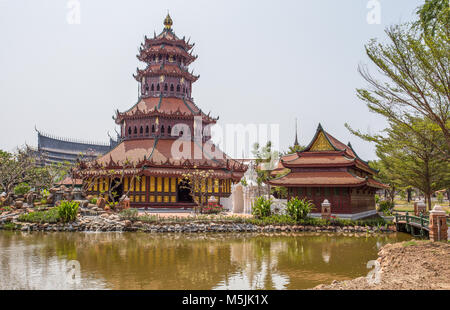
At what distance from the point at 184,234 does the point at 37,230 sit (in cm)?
949

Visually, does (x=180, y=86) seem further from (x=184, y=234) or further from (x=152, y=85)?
(x=184, y=234)

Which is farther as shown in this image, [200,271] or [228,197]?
[228,197]

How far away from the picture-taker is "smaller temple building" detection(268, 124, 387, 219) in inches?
1073

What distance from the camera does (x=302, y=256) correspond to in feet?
51.6

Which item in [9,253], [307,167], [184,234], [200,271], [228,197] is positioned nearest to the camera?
[200,271]

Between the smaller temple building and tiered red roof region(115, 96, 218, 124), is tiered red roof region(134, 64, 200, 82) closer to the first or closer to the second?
tiered red roof region(115, 96, 218, 124)

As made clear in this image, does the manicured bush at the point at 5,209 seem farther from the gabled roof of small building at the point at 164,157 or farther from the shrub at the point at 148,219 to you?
the shrub at the point at 148,219

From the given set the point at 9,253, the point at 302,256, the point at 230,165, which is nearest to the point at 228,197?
the point at 230,165

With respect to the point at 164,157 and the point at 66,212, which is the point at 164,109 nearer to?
the point at 164,157

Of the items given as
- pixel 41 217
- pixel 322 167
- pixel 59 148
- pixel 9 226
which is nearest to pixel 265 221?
pixel 322 167

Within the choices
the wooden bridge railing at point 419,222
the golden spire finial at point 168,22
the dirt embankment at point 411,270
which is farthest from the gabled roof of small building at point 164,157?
the dirt embankment at point 411,270

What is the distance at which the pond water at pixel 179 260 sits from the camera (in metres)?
11.1

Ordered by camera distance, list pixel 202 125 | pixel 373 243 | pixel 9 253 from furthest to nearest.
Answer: pixel 202 125, pixel 373 243, pixel 9 253

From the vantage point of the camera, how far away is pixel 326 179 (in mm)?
27406
